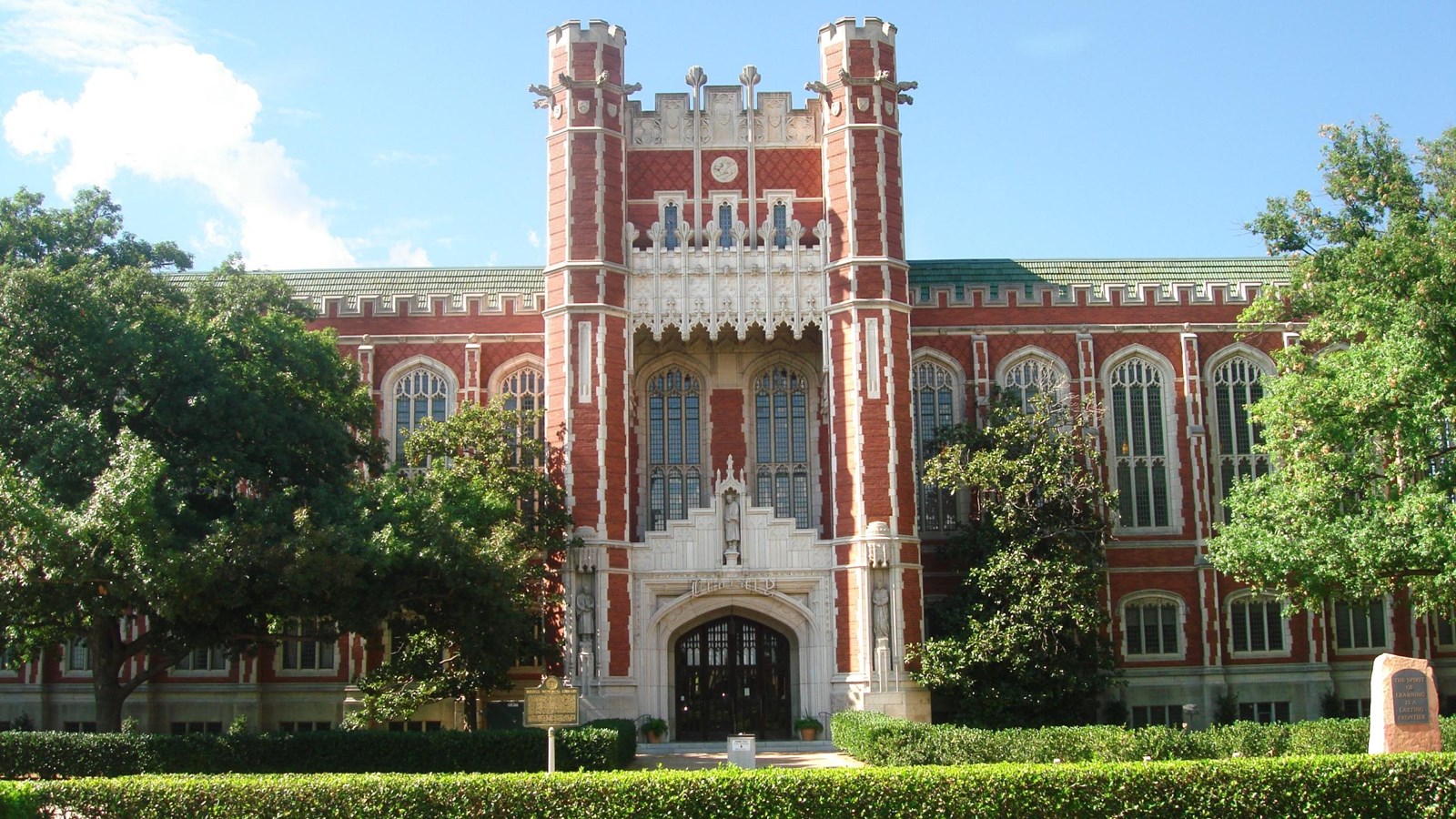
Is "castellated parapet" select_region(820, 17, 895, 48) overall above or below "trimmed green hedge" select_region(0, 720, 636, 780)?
above

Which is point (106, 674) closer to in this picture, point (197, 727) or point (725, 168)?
point (197, 727)

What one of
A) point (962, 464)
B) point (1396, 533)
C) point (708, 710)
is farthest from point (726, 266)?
point (1396, 533)

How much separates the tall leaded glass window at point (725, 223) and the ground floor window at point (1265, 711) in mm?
16671

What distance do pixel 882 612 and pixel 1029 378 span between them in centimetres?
817

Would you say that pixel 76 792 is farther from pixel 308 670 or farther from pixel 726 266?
pixel 726 266

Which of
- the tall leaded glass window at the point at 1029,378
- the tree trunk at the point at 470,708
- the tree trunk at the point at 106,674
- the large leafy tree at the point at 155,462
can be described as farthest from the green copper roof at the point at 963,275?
the tree trunk at the point at 106,674

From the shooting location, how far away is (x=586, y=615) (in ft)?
96.9

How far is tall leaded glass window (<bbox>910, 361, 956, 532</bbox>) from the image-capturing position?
33.4 metres

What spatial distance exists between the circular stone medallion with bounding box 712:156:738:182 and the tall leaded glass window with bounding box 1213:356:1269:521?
1302 cm

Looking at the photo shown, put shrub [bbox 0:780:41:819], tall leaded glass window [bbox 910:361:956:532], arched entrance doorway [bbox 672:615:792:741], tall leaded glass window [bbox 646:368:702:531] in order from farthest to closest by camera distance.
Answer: tall leaded glass window [bbox 910:361:956:532], tall leaded glass window [bbox 646:368:702:531], arched entrance doorway [bbox 672:615:792:741], shrub [bbox 0:780:41:819]

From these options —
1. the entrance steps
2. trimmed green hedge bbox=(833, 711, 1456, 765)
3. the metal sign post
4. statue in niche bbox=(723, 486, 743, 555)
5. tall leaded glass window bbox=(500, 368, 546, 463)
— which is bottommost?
the entrance steps

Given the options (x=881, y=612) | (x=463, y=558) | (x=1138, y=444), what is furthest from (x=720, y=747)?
(x=1138, y=444)

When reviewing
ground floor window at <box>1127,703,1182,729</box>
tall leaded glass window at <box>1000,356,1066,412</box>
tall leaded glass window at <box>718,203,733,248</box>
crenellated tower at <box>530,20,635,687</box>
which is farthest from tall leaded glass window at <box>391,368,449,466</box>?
ground floor window at <box>1127,703,1182,729</box>

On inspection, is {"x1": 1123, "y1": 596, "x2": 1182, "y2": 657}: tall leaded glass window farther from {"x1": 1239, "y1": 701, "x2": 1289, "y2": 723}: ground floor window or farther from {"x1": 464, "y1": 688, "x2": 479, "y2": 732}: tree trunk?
{"x1": 464, "y1": 688, "x2": 479, "y2": 732}: tree trunk
